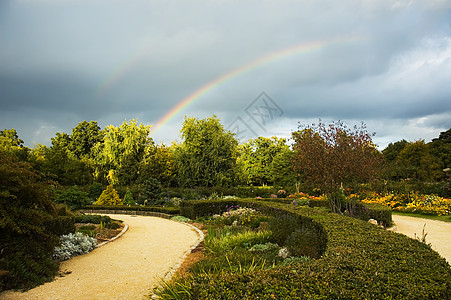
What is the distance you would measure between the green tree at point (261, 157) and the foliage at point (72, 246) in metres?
34.5

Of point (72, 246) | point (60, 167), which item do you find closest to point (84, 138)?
point (60, 167)

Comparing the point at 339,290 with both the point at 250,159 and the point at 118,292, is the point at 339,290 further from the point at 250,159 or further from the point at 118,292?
the point at 250,159

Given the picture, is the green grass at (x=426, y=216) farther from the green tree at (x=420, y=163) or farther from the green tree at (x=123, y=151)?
the green tree at (x=123, y=151)

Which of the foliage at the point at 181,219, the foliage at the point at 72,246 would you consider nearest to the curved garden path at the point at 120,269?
the foliage at the point at 72,246

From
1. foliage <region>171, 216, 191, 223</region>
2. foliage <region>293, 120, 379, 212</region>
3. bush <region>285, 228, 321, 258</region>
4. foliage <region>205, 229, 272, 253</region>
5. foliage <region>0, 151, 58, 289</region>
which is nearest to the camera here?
foliage <region>0, 151, 58, 289</region>

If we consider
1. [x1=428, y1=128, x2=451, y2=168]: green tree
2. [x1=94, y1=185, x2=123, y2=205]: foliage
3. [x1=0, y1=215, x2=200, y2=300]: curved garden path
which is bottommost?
[x1=0, y1=215, x2=200, y2=300]: curved garden path

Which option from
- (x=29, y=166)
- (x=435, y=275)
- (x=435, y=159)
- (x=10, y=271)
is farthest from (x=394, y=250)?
(x=435, y=159)

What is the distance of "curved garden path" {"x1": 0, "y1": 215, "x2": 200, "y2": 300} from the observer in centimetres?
478

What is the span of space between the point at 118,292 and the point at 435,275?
4.40m

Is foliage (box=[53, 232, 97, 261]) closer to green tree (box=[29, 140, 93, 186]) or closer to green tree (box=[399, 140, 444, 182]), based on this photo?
green tree (box=[29, 140, 93, 186])

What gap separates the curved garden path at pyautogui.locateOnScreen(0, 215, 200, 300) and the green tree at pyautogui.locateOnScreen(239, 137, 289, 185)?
33185mm

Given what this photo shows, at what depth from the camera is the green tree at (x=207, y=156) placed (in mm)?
22594

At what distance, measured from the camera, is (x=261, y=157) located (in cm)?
4391

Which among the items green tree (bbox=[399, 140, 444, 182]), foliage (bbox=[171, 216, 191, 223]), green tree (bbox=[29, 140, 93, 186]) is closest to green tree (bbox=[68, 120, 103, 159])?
green tree (bbox=[29, 140, 93, 186])
